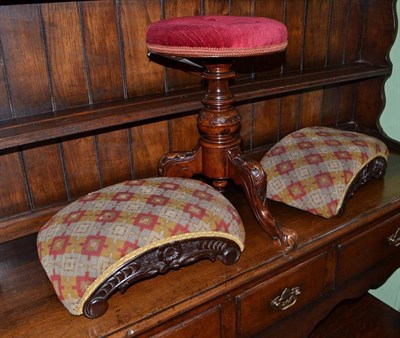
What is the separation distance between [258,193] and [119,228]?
0.39 metres

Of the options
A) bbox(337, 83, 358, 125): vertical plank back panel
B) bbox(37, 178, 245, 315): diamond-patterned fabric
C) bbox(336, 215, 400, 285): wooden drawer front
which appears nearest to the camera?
bbox(37, 178, 245, 315): diamond-patterned fabric

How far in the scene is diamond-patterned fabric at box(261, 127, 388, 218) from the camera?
1264 millimetres

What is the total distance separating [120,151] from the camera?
135cm

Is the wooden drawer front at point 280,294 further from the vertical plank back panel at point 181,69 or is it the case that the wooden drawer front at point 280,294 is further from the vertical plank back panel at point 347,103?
the vertical plank back panel at point 347,103

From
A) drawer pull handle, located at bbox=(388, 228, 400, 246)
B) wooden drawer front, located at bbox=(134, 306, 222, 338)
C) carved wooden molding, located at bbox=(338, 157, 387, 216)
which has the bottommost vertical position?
drawer pull handle, located at bbox=(388, 228, 400, 246)

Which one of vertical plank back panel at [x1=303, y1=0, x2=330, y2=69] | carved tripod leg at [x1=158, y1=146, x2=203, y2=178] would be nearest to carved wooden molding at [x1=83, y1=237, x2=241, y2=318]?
carved tripod leg at [x1=158, y1=146, x2=203, y2=178]

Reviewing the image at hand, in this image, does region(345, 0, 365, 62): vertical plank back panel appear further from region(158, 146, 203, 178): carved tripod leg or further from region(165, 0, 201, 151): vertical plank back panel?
region(158, 146, 203, 178): carved tripod leg

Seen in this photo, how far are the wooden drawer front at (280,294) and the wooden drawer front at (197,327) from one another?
0.07 metres

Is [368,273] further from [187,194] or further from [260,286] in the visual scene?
[187,194]

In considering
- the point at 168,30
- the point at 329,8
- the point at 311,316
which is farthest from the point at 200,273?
the point at 329,8

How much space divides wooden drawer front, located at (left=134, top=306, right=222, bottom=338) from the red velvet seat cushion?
57 cm

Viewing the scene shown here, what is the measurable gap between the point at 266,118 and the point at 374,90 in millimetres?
470

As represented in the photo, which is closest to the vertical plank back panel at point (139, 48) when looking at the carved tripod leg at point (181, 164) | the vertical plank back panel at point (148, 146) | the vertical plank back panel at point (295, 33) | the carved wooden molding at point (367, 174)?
the vertical plank back panel at point (148, 146)

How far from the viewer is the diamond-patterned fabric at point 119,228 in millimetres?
903
